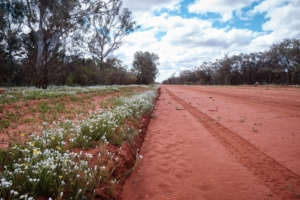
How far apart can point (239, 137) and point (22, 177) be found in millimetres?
5724

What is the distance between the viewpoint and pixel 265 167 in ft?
13.5

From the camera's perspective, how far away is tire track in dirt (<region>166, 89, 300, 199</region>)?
330cm

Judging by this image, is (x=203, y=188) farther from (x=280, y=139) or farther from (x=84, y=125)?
(x=280, y=139)

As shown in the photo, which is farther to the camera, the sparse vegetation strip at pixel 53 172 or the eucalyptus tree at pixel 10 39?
the eucalyptus tree at pixel 10 39

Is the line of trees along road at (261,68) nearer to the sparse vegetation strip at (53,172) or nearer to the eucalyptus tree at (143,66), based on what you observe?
the eucalyptus tree at (143,66)

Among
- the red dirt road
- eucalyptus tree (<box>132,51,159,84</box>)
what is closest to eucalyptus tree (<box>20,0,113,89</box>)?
the red dirt road

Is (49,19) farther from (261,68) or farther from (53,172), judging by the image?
(261,68)

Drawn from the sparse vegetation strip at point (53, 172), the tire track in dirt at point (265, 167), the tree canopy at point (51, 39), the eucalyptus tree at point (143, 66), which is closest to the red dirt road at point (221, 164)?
the tire track in dirt at point (265, 167)

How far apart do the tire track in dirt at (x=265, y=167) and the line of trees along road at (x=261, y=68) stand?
57803 millimetres

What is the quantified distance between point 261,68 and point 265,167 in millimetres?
70178

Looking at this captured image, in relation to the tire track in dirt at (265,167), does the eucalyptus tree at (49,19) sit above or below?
above

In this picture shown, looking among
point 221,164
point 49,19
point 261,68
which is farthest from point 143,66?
point 221,164

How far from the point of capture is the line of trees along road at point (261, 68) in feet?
178

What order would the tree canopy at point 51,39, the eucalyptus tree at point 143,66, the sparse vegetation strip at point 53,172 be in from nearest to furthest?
the sparse vegetation strip at point 53,172, the tree canopy at point 51,39, the eucalyptus tree at point 143,66
